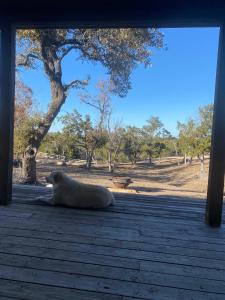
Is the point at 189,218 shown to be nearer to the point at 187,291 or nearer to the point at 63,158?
the point at 187,291

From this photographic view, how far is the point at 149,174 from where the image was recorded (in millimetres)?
8047

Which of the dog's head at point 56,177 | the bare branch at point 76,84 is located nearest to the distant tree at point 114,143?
the bare branch at point 76,84

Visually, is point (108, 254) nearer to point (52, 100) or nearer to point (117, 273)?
point (117, 273)

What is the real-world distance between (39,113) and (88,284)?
239 inches

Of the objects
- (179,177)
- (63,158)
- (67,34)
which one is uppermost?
(67,34)

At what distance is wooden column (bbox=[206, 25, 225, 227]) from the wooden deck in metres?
0.15

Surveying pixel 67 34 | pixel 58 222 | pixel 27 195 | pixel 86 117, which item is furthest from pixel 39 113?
pixel 58 222

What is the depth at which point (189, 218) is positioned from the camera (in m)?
2.42

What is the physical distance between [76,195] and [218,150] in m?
1.28

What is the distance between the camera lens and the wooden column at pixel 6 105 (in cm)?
242

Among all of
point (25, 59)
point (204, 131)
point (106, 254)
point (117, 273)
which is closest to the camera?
point (117, 273)

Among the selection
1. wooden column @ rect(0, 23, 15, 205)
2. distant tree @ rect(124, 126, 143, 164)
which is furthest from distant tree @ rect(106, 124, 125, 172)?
wooden column @ rect(0, 23, 15, 205)

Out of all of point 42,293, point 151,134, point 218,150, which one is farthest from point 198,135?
point 42,293

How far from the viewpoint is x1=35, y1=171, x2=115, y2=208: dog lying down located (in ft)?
8.37
